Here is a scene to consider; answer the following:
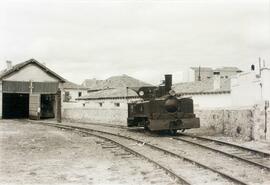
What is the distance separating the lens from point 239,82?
124ft

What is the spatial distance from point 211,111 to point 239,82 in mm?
16965

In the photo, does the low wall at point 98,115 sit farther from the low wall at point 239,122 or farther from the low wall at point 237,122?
the low wall at point 239,122

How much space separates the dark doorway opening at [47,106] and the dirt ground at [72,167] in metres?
26.5

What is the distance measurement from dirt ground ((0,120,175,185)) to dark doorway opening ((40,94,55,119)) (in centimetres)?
2650

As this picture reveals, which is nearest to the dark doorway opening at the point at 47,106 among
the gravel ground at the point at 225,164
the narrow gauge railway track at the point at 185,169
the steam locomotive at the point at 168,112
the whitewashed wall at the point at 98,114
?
the whitewashed wall at the point at 98,114

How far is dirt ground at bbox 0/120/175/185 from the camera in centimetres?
911

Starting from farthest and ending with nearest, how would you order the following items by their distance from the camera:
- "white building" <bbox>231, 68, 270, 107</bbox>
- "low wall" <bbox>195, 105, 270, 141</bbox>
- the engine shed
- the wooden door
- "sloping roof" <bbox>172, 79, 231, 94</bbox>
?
"sloping roof" <bbox>172, 79, 231, 94</bbox>
the engine shed
the wooden door
"white building" <bbox>231, 68, 270, 107</bbox>
"low wall" <bbox>195, 105, 270, 141</bbox>

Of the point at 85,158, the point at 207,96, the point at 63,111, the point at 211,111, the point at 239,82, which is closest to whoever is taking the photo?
the point at 85,158

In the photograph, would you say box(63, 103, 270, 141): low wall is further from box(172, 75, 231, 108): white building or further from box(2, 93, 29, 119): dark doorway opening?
box(2, 93, 29, 119): dark doorway opening

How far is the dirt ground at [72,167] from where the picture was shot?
9.11 m

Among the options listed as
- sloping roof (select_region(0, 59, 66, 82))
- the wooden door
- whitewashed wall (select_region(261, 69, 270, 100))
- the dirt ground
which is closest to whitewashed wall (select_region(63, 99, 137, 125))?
the wooden door

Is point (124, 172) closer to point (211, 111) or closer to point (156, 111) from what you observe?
point (156, 111)

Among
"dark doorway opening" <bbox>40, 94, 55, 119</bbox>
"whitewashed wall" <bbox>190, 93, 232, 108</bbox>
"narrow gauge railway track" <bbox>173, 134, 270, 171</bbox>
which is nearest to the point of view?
"narrow gauge railway track" <bbox>173, 134, 270, 171</bbox>

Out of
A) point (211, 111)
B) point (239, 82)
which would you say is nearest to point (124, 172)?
point (211, 111)
